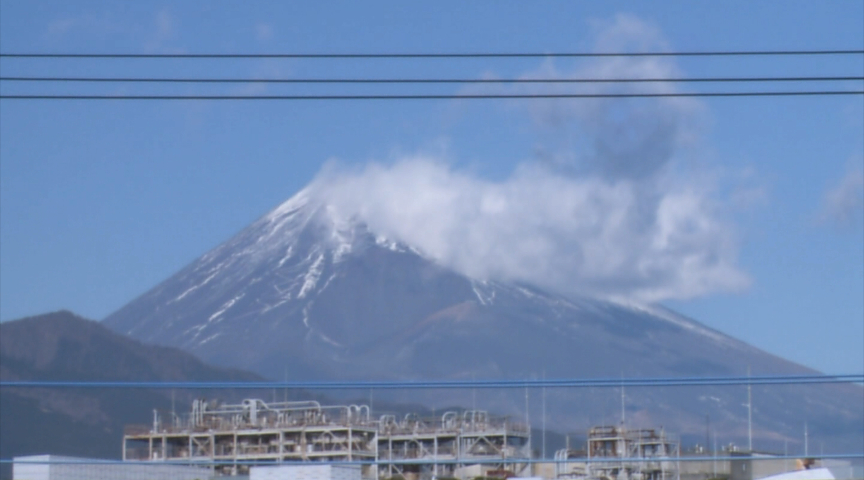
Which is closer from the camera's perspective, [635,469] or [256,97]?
[256,97]

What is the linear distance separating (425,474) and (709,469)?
54.1 ft

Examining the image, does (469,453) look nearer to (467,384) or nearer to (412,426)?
(412,426)

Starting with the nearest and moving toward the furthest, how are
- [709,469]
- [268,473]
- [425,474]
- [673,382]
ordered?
1. [673,382]
2. [268,473]
3. [709,469]
4. [425,474]

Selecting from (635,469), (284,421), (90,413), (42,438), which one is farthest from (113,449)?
(635,469)

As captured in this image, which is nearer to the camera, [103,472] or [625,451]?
[103,472]

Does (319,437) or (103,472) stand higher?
(319,437)

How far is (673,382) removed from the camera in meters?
16.9

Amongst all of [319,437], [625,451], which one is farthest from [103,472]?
[319,437]

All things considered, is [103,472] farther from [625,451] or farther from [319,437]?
[319,437]

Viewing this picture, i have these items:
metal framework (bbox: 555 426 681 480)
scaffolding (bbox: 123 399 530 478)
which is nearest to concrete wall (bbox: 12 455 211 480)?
metal framework (bbox: 555 426 681 480)

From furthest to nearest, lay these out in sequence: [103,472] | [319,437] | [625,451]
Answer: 1. [319,437]
2. [625,451]
3. [103,472]

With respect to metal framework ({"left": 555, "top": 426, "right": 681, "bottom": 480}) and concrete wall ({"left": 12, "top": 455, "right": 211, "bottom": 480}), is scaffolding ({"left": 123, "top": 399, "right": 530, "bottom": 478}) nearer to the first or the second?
metal framework ({"left": 555, "top": 426, "right": 681, "bottom": 480})

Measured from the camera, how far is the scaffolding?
76562 millimetres

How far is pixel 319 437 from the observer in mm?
76875
